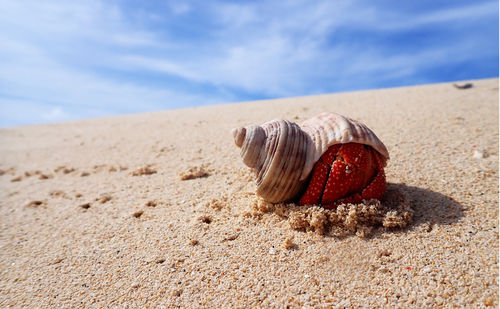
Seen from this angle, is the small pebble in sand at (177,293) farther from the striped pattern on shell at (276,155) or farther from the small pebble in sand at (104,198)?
the small pebble in sand at (104,198)

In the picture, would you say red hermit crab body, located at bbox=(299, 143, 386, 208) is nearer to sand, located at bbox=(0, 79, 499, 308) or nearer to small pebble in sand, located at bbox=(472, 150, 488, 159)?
sand, located at bbox=(0, 79, 499, 308)

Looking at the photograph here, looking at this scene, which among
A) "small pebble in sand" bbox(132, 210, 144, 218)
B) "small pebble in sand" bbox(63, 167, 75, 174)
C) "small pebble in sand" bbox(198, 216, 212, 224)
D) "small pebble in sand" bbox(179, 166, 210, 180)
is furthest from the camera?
"small pebble in sand" bbox(63, 167, 75, 174)

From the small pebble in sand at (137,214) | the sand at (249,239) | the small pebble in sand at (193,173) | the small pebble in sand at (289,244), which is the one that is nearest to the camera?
the sand at (249,239)

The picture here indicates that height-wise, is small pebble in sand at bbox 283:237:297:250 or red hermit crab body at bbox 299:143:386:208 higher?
red hermit crab body at bbox 299:143:386:208

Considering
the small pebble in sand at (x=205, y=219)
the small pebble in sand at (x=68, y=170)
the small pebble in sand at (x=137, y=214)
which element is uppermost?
the small pebble in sand at (x=68, y=170)

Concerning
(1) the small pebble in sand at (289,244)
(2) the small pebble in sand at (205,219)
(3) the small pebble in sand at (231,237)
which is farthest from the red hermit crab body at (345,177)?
(2) the small pebble in sand at (205,219)

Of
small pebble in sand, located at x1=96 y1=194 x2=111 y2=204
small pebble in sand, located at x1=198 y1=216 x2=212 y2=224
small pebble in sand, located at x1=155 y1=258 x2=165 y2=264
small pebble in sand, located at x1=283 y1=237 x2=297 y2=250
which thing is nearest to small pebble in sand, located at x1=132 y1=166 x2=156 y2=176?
small pebble in sand, located at x1=96 y1=194 x2=111 y2=204

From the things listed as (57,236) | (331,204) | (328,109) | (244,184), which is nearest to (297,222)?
(331,204)
